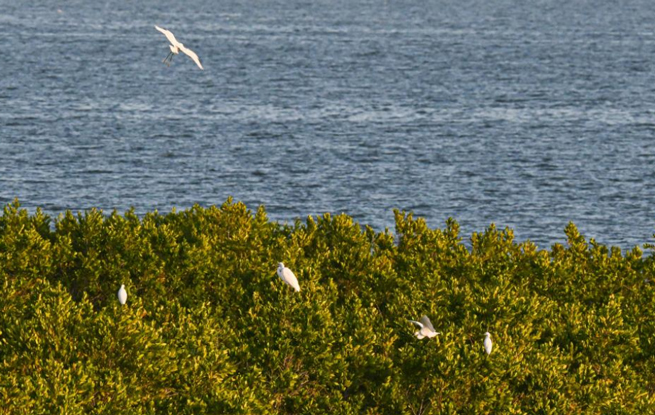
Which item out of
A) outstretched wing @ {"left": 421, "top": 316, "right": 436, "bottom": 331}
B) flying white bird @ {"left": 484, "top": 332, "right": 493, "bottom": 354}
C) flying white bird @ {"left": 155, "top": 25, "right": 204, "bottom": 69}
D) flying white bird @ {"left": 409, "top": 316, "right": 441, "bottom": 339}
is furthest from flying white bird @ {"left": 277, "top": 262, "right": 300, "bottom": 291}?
flying white bird @ {"left": 155, "top": 25, "right": 204, "bottom": 69}

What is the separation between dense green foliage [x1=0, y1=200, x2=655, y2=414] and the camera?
31.4 m

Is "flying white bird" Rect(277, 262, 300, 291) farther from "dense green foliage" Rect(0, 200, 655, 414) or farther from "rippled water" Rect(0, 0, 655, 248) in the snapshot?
"rippled water" Rect(0, 0, 655, 248)

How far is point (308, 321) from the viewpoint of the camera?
33.5 m

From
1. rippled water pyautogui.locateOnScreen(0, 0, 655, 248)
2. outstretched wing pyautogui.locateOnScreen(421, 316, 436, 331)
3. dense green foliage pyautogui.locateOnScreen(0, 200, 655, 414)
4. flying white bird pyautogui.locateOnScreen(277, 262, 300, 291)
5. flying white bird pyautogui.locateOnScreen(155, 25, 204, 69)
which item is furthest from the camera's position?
rippled water pyautogui.locateOnScreen(0, 0, 655, 248)

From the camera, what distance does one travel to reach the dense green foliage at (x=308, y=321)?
31406 mm

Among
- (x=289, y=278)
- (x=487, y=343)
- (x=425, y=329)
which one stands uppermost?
(x=487, y=343)

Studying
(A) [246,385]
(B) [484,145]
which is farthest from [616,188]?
(A) [246,385]

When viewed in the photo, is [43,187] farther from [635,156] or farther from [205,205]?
[635,156]

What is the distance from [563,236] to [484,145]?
128 ft

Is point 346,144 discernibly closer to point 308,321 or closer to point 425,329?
point 308,321

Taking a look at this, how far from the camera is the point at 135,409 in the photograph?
30.0 meters

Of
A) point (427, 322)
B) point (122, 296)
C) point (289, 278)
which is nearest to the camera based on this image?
point (427, 322)

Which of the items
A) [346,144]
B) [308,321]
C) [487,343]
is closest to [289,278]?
[308,321]

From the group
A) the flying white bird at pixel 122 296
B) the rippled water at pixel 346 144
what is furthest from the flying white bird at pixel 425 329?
A: the rippled water at pixel 346 144
